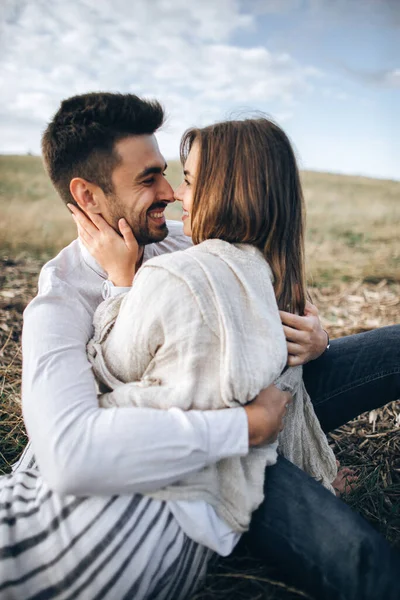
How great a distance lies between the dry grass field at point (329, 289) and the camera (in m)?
2.34

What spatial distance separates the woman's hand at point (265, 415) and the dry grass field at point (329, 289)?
53cm

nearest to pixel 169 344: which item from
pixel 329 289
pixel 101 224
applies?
pixel 101 224

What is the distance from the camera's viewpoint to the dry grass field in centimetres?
234

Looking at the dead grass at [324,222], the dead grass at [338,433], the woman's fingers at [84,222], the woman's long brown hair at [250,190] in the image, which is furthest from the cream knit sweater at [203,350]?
the dead grass at [324,222]

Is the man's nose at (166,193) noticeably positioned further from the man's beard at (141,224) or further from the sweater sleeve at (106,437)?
the sweater sleeve at (106,437)

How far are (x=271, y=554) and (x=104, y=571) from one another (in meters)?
0.61

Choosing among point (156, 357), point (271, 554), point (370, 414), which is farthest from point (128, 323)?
point (370, 414)

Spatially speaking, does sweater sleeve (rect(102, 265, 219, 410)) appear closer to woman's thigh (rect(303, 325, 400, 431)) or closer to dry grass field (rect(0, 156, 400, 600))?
dry grass field (rect(0, 156, 400, 600))

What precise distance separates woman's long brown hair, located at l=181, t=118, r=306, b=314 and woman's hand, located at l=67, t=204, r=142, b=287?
0.41 meters

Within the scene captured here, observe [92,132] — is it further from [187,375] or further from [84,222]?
[187,375]

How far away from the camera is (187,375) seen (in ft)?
5.35

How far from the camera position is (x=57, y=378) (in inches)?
65.7

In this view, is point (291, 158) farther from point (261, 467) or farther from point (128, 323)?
point (261, 467)

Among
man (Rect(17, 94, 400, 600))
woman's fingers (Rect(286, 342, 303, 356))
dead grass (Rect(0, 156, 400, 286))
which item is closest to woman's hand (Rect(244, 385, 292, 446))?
man (Rect(17, 94, 400, 600))
